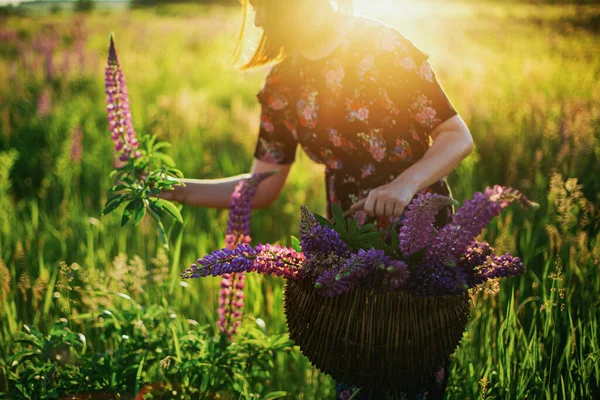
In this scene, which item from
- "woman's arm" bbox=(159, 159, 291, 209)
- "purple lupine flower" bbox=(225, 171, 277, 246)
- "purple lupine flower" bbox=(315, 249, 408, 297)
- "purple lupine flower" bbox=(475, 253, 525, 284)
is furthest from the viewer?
"woman's arm" bbox=(159, 159, 291, 209)

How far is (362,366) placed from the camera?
1250 mm

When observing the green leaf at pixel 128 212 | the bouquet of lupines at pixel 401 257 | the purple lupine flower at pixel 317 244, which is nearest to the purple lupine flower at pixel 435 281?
the bouquet of lupines at pixel 401 257

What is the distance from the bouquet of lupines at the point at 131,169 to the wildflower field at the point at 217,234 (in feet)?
0.73

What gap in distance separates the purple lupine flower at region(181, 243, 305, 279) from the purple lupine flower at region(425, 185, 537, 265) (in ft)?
1.08

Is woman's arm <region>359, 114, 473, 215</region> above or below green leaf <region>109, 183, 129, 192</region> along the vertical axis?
above

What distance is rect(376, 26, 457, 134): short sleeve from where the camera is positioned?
1.74 metres

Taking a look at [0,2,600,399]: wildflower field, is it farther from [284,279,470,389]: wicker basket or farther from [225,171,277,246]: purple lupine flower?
[284,279,470,389]: wicker basket

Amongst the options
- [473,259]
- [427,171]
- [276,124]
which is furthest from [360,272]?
[276,124]

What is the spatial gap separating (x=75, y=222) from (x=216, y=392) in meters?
1.96

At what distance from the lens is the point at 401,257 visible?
1266mm

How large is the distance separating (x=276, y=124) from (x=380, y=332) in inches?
43.3

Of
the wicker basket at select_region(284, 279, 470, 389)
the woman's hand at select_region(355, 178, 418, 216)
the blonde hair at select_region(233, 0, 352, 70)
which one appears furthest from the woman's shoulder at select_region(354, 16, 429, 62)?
the wicker basket at select_region(284, 279, 470, 389)

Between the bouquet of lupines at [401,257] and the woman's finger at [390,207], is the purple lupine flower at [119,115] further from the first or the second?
the woman's finger at [390,207]

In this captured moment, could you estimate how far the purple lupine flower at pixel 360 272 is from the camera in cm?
115
